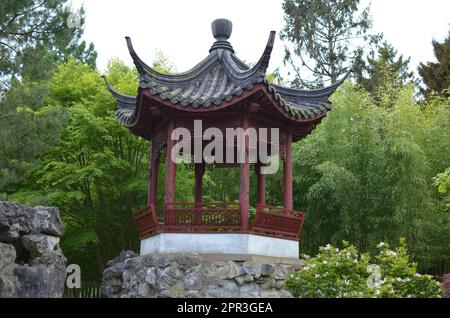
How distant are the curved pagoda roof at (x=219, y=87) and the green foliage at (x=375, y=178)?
266 cm

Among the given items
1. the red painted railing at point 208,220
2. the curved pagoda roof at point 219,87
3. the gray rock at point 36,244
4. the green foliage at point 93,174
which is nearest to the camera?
the gray rock at point 36,244

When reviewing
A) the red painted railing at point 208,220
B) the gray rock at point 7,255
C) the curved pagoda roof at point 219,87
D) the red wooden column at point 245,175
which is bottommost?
the gray rock at point 7,255

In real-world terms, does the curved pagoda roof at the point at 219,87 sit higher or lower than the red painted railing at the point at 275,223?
higher

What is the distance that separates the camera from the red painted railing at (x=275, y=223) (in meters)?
7.27

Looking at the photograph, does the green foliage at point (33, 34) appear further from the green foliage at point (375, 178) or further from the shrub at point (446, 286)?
the shrub at point (446, 286)

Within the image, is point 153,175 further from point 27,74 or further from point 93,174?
point 27,74

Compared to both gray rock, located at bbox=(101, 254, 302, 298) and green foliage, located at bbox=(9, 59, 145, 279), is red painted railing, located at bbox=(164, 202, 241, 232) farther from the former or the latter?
green foliage, located at bbox=(9, 59, 145, 279)

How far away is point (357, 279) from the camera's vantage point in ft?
21.8

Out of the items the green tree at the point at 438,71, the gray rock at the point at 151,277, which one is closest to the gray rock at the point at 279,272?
the gray rock at the point at 151,277

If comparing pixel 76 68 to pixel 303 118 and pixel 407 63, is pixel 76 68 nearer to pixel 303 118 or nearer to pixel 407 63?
pixel 303 118

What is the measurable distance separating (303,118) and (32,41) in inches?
227

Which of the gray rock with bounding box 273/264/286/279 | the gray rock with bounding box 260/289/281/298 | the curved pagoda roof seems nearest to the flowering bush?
the gray rock with bounding box 273/264/286/279

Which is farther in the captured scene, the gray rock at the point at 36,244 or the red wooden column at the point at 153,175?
the red wooden column at the point at 153,175
